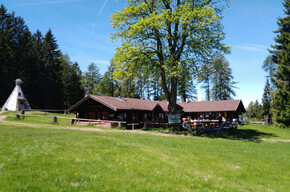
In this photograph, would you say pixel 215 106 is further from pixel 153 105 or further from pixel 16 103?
pixel 16 103

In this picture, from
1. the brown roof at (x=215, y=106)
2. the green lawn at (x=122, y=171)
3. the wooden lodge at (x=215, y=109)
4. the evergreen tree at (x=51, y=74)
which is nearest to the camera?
the green lawn at (x=122, y=171)

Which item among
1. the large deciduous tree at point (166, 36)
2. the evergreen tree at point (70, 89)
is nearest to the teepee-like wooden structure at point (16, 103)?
the evergreen tree at point (70, 89)

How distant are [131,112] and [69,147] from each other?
75.5 ft

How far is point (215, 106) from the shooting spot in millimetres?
45531

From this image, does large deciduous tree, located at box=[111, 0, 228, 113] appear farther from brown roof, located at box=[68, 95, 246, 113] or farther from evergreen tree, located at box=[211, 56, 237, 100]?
evergreen tree, located at box=[211, 56, 237, 100]

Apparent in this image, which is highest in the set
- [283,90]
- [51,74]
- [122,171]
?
[51,74]

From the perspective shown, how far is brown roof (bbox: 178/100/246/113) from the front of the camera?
43312 millimetres

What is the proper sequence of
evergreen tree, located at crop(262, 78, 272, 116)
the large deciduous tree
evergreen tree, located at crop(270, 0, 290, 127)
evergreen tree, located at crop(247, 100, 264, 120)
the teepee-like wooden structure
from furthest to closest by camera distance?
evergreen tree, located at crop(247, 100, 264, 120) < evergreen tree, located at crop(262, 78, 272, 116) < the teepee-like wooden structure < evergreen tree, located at crop(270, 0, 290, 127) < the large deciduous tree

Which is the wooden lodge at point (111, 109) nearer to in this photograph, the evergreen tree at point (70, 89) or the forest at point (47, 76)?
the forest at point (47, 76)

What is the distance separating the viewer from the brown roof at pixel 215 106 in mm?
43312

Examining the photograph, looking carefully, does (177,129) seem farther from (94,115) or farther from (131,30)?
(94,115)

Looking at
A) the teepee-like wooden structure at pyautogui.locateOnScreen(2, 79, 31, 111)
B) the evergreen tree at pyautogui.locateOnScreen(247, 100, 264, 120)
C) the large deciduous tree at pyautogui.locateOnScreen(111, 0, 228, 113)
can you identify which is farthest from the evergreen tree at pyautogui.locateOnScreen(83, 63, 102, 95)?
the evergreen tree at pyautogui.locateOnScreen(247, 100, 264, 120)

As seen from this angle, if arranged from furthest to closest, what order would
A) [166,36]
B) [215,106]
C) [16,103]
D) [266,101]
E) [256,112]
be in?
[256,112] < [266,101] < [215,106] < [16,103] < [166,36]

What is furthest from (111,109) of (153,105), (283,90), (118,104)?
(283,90)
